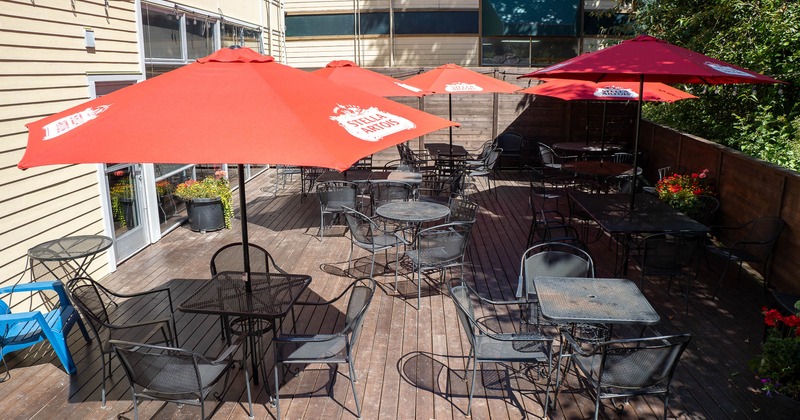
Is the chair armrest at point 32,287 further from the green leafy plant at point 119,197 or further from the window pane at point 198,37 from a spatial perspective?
the window pane at point 198,37

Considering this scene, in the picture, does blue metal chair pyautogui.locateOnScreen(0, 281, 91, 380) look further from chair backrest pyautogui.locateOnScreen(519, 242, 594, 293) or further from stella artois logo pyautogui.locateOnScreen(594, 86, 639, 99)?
stella artois logo pyautogui.locateOnScreen(594, 86, 639, 99)

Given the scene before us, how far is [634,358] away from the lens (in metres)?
3.70

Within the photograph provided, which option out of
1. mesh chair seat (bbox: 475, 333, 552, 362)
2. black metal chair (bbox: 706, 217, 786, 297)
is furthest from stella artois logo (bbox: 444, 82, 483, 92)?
→ mesh chair seat (bbox: 475, 333, 552, 362)

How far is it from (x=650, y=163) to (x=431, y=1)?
10231 millimetres

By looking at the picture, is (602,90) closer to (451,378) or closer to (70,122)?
(451,378)

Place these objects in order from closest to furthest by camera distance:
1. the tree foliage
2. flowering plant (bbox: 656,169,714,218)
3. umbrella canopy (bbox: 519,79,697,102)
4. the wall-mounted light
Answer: the wall-mounted light, the tree foliage, flowering plant (bbox: 656,169,714,218), umbrella canopy (bbox: 519,79,697,102)

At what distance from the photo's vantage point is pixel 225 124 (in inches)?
127

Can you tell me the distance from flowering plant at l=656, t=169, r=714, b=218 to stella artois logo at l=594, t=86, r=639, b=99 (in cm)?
170

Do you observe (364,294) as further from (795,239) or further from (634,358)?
(795,239)

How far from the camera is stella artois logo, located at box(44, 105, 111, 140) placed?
3527mm

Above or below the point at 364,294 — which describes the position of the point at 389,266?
below

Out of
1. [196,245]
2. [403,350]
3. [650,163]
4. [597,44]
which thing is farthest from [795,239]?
[597,44]

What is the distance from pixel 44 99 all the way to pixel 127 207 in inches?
85.9

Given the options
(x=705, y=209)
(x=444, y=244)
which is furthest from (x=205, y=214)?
(x=705, y=209)
